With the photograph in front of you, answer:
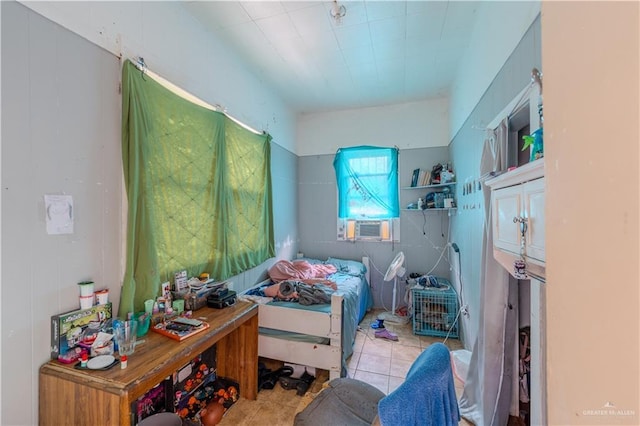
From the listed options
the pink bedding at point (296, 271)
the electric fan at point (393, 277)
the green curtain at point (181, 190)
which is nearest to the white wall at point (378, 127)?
the green curtain at point (181, 190)

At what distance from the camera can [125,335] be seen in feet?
4.24

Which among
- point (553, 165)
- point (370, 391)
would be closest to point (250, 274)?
point (370, 391)

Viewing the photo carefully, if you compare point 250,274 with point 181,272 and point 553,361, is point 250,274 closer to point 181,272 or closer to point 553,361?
point 181,272

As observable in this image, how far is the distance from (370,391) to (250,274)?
1.73 metres

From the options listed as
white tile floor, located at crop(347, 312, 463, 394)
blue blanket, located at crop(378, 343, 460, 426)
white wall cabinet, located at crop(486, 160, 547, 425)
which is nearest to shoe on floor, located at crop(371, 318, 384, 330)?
white tile floor, located at crop(347, 312, 463, 394)

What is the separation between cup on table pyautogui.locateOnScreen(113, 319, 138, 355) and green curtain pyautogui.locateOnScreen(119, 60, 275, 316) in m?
0.17

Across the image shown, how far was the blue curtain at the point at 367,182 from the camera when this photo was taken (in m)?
3.85

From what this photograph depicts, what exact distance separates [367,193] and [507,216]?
294 centimetres

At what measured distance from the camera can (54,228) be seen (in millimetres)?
1194

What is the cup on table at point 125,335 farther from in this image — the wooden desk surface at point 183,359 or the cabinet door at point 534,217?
the cabinet door at point 534,217

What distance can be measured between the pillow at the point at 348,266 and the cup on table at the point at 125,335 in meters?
2.52

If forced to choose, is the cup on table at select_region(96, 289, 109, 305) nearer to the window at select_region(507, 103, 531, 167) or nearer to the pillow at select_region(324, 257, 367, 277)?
the window at select_region(507, 103, 531, 167)

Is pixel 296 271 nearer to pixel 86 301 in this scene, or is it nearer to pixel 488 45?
pixel 86 301

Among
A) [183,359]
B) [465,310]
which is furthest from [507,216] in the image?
[465,310]
